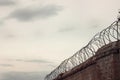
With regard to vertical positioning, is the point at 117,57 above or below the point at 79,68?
below

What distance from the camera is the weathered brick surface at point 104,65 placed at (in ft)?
52.9

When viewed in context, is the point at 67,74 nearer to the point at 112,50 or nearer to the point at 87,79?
the point at 87,79

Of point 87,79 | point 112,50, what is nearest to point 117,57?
point 112,50

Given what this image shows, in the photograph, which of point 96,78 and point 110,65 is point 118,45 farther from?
point 96,78

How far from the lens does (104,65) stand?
664 inches

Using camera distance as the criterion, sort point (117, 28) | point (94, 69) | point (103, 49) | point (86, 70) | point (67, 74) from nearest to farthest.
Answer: point (117, 28), point (103, 49), point (94, 69), point (86, 70), point (67, 74)

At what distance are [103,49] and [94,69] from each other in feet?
5.11

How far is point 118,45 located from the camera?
16.3 m

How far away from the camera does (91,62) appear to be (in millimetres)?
18672

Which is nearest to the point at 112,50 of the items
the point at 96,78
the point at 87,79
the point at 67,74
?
the point at 96,78

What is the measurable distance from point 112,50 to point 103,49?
1.03m

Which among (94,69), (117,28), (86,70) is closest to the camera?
(117,28)

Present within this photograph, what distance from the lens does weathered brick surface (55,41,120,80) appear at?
52.9 feet

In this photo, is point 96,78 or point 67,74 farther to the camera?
point 67,74
